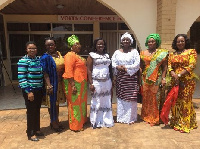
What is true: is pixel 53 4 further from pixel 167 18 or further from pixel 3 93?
pixel 167 18

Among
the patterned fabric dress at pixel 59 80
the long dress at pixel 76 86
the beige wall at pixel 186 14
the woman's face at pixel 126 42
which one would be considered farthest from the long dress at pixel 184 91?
the patterned fabric dress at pixel 59 80

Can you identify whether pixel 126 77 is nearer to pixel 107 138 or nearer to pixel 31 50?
pixel 107 138

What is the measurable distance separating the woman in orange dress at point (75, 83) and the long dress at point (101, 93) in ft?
0.65

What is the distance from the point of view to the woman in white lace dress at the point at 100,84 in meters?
3.38

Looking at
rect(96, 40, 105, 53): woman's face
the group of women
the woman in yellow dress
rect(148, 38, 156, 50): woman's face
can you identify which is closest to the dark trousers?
the group of women

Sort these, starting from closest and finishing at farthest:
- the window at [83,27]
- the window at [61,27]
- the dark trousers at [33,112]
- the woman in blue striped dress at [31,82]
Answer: the woman in blue striped dress at [31,82], the dark trousers at [33,112], the window at [61,27], the window at [83,27]

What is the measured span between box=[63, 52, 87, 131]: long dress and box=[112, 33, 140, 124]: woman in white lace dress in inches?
26.2

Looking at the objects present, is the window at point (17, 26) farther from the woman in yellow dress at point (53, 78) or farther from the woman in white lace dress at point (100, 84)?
the woman in white lace dress at point (100, 84)

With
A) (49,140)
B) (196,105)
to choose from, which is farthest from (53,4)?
(196,105)

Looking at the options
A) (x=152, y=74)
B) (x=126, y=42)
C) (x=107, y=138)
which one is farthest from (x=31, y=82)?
(x=152, y=74)

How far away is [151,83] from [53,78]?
1798 mm

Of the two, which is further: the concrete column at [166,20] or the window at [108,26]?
the window at [108,26]

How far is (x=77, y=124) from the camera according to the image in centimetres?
338

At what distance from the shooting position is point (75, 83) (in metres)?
3.29
